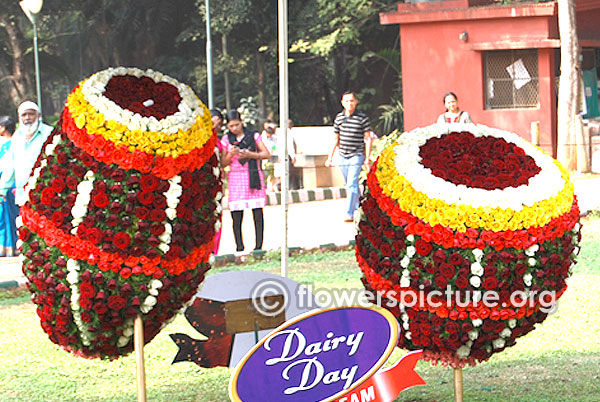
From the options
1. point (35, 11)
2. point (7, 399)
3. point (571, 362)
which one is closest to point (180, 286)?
point (7, 399)

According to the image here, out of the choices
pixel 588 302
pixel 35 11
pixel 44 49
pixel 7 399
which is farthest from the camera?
pixel 44 49

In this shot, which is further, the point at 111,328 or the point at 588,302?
the point at 588,302

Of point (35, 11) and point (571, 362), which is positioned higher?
point (35, 11)

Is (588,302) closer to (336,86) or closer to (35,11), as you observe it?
(35,11)

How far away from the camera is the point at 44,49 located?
3200cm

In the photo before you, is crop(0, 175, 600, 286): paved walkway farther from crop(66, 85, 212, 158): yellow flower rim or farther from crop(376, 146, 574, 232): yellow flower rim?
crop(376, 146, 574, 232): yellow flower rim

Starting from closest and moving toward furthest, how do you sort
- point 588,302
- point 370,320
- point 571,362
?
point 370,320 → point 571,362 → point 588,302

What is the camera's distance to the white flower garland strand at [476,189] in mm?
Result: 4441

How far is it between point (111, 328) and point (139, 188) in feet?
2.30

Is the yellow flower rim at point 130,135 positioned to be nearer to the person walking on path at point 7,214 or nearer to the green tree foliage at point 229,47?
the person walking on path at point 7,214

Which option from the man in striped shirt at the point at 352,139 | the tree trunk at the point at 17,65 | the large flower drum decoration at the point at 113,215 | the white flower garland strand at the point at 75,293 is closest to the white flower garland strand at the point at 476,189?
the large flower drum decoration at the point at 113,215

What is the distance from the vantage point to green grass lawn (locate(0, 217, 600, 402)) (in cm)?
556

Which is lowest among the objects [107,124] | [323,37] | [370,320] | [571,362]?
[571,362]

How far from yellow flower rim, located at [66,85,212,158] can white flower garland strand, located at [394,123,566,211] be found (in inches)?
42.4
